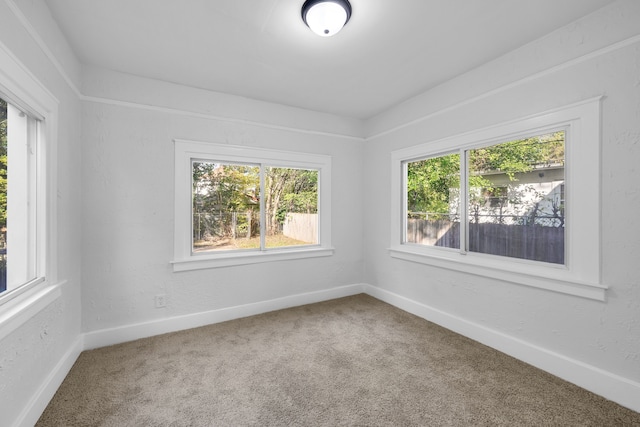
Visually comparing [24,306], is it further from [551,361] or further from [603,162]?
[603,162]

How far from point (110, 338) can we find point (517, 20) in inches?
169

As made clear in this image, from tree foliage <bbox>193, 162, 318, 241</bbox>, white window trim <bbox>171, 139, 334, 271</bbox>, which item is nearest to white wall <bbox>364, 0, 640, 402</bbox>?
white window trim <bbox>171, 139, 334, 271</bbox>

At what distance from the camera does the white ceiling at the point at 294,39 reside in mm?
1890

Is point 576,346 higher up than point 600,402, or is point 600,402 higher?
point 576,346

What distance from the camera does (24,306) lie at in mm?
1581

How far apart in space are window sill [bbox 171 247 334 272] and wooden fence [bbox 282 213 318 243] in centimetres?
18

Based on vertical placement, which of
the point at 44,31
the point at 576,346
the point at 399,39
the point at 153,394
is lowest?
the point at 153,394

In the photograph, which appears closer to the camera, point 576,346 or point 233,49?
point 576,346

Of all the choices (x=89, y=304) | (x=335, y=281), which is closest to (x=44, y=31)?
(x=89, y=304)

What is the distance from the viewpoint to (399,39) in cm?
223

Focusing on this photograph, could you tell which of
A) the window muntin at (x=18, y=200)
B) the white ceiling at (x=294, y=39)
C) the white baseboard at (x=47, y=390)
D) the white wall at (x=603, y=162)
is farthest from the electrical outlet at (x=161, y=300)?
the white wall at (x=603, y=162)

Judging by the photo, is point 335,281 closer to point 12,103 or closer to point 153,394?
point 153,394

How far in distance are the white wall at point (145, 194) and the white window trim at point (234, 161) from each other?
3.0 inches

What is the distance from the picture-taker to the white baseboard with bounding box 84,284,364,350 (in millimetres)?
2639
